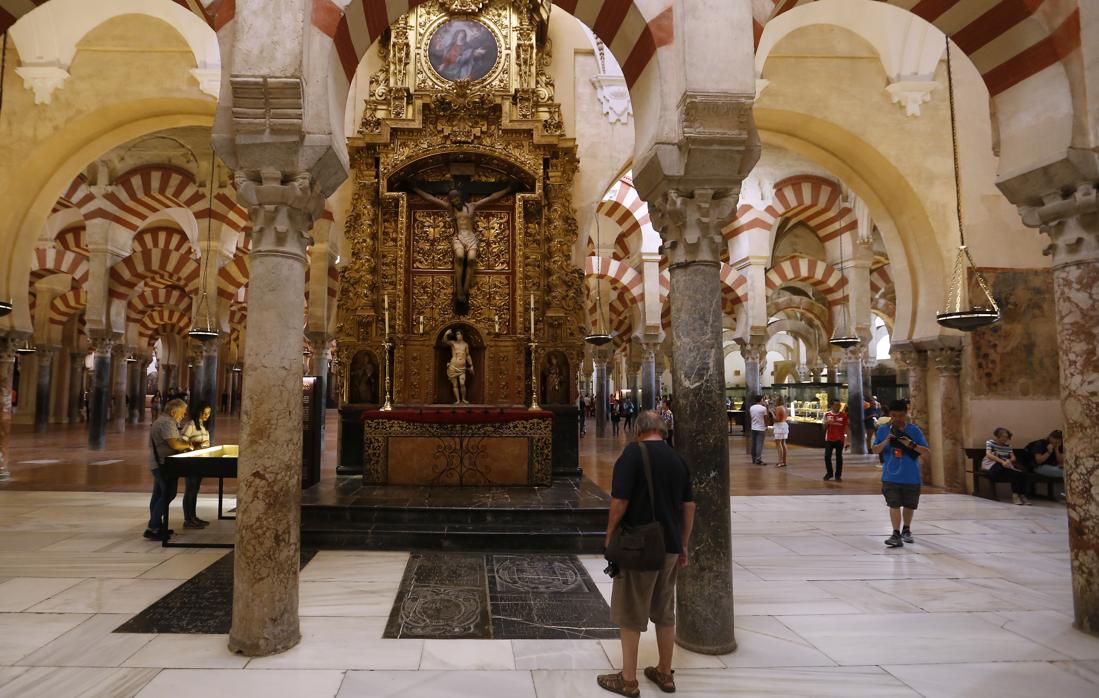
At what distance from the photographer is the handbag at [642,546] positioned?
8.65 ft

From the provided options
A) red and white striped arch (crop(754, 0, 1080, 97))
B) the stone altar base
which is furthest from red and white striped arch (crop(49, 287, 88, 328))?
red and white striped arch (crop(754, 0, 1080, 97))

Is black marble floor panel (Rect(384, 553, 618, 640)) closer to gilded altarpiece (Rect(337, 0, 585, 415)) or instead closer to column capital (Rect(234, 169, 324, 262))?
column capital (Rect(234, 169, 324, 262))

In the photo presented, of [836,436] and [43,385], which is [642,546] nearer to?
[836,436]

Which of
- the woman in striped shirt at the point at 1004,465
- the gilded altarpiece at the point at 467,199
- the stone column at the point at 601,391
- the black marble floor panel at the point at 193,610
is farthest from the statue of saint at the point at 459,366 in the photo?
the stone column at the point at 601,391

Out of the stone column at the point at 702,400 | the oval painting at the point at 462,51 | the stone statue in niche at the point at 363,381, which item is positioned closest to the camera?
the stone column at the point at 702,400

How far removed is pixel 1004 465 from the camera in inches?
300

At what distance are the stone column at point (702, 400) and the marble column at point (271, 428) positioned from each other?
1.98 meters

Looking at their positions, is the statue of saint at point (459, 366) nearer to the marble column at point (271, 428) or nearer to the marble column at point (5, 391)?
the marble column at point (271, 428)

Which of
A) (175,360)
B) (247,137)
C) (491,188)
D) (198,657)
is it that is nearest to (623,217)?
(491,188)

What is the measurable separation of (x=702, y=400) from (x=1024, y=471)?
21.9 feet

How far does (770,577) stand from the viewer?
15.1 ft

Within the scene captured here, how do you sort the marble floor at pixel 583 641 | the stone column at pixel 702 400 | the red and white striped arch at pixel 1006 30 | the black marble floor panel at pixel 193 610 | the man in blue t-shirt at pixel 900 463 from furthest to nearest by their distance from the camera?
the man in blue t-shirt at pixel 900 463 → the red and white striped arch at pixel 1006 30 → the black marble floor panel at pixel 193 610 → the stone column at pixel 702 400 → the marble floor at pixel 583 641

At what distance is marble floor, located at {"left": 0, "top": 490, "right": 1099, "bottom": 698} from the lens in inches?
112

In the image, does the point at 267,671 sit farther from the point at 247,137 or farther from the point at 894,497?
the point at 894,497
